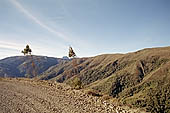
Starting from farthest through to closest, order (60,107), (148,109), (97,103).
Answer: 1. (97,103)
2. (60,107)
3. (148,109)

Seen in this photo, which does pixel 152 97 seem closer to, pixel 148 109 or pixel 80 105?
pixel 148 109

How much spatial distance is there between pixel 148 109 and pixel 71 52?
24.6 meters

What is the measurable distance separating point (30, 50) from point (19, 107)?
118ft

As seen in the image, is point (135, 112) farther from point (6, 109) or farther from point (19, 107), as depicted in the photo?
point (6, 109)

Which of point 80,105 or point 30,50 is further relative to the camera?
point 30,50

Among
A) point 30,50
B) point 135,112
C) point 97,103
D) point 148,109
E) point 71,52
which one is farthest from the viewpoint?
point 30,50

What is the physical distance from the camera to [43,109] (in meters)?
8.62

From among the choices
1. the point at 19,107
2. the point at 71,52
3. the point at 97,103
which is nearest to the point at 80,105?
the point at 97,103

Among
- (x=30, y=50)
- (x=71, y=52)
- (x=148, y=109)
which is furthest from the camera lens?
(x=30, y=50)

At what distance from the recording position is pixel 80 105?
9289mm

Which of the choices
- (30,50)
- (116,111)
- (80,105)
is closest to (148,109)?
(116,111)

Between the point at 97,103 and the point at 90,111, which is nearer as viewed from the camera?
the point at 90,111

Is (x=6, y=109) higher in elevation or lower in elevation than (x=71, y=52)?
lower

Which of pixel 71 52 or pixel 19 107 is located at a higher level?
pixel 71 52
